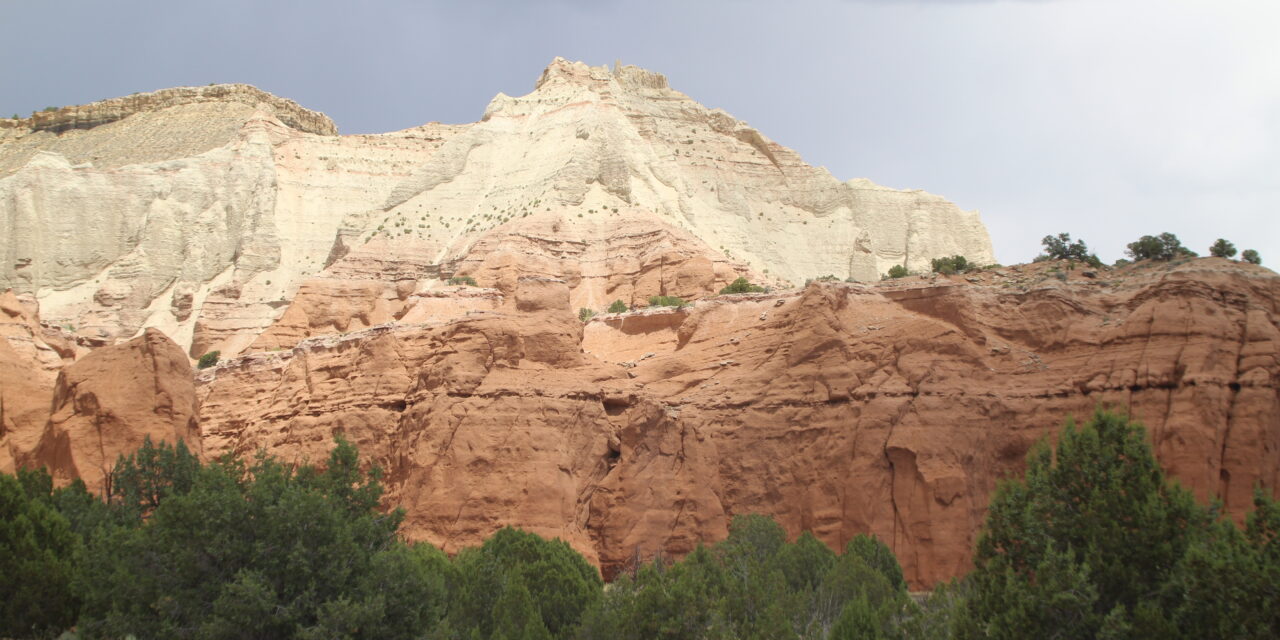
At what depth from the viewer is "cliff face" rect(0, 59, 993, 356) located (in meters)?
54.3

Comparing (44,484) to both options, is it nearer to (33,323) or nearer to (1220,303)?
(33,323)

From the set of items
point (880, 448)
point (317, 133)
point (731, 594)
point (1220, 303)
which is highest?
point (317, 133)

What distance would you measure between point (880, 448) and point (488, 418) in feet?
36.5

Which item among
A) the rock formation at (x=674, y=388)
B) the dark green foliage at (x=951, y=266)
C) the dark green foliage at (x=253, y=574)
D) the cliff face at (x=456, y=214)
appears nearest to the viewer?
the dark green foliage at (x=253, y=574)

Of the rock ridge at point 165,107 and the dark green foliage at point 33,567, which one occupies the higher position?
the rock ridge at point 165,107

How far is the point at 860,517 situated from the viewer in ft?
100

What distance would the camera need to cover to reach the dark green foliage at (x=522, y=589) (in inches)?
903

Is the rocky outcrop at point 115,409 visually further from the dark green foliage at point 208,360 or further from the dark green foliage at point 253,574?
the dark green foliage at point 253,574

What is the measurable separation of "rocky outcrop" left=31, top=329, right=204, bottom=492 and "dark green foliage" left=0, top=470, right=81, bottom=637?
30.7ft

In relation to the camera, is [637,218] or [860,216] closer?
[637,218]

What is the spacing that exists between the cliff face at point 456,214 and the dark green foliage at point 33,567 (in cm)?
2729

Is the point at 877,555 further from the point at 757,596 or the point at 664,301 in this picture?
the point at 664,301

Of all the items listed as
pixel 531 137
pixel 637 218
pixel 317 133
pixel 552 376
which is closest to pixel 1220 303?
pixel 552 376

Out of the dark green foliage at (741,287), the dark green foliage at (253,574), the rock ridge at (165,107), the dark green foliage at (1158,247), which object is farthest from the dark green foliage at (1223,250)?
the rock ridge at (165,107)
